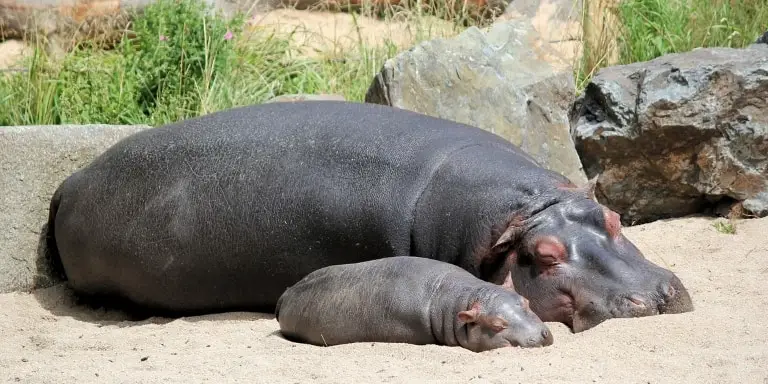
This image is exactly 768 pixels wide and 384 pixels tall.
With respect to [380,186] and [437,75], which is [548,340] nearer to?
[380,186]

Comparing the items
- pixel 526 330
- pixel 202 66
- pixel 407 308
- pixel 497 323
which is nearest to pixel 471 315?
pixel 497 323

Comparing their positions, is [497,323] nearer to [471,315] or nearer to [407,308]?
[471,315]

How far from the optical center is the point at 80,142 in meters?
6.46

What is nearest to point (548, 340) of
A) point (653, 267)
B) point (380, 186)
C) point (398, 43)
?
point (653, 267)

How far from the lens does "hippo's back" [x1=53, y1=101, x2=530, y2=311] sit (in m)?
5.33

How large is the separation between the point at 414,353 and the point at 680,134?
10.0 feet

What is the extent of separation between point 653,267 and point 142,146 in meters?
2.71

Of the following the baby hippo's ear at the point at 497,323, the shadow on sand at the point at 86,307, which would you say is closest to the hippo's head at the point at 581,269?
the baby hippo's ear at the point at 497,323

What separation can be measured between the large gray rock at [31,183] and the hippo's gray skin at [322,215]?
0.21 metres

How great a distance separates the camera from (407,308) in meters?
4.66

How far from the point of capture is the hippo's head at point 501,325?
14.4ft

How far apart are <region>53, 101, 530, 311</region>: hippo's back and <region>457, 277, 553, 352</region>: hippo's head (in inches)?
33.0

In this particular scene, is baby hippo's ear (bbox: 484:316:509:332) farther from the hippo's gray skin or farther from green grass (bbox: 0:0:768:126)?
green grass (bbox: 0:0:768:126)

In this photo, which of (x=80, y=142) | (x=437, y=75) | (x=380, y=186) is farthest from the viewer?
(x=437, y=75)
